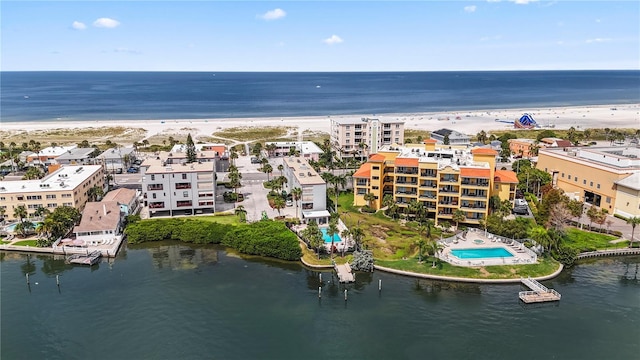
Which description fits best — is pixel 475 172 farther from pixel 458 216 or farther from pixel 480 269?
pixel 480 269

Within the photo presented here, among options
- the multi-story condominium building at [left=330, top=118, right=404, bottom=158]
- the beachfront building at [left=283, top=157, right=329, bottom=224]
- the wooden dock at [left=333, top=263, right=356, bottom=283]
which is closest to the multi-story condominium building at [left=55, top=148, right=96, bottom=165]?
the beachfront building at [left=283, top=157, right=329, bottom=224]

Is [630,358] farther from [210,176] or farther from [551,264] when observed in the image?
[210,176]

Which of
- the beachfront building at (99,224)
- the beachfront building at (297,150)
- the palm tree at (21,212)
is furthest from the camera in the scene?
the beachfront building at (297,150)

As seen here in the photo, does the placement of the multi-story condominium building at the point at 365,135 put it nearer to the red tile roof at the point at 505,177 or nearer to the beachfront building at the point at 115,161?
the red tile roof at the point at 505,177

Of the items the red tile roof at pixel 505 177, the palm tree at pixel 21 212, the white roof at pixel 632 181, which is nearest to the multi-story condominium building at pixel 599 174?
the white roof at pixel 632 181

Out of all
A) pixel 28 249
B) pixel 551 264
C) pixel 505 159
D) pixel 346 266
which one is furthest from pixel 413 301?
pixel 505 159

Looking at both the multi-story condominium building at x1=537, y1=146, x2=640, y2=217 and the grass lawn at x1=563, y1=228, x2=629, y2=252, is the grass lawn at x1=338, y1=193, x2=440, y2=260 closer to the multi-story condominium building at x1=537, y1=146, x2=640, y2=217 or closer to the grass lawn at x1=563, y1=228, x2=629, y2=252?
the grass lawn at x1=563, y1=228, x2=629, y2=252
